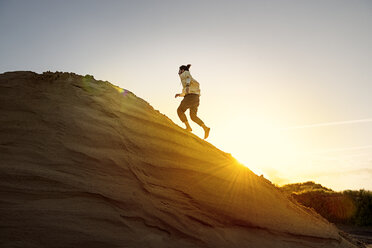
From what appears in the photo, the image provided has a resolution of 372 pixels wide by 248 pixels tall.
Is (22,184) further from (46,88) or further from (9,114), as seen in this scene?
(46,88)

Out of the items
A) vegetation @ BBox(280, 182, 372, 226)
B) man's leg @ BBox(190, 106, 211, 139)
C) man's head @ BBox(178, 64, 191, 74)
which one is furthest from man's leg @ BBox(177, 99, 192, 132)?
vegetation @ BBox(280, 182, 372, 226)

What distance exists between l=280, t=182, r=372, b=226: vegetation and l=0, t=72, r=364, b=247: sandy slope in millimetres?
8154

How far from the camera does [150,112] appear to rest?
4020 millimetres

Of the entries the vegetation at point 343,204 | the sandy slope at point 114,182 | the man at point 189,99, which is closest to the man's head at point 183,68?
the man at point 189,99

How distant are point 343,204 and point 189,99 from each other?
362 inches

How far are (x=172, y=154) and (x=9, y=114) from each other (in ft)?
5.88

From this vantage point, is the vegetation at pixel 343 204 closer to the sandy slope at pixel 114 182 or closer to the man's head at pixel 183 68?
the man's head at pixel 183 68

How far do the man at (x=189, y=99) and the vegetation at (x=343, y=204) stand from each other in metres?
6.91

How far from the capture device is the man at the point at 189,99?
567 centimetres

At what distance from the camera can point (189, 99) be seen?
566cm

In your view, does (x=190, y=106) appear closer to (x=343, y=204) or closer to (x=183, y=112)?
(x=183, y=112)

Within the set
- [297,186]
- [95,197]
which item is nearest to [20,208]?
[95,197]

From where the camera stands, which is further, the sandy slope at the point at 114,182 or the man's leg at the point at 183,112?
the man's leg at the point at 183,112

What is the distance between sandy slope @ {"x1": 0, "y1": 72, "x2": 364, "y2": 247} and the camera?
7.67ft
